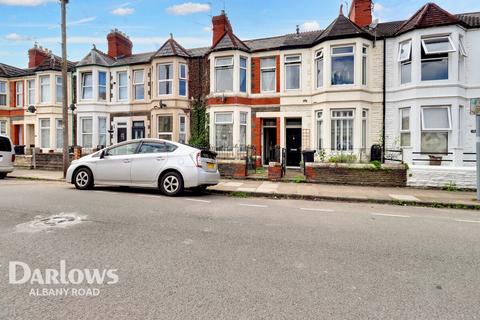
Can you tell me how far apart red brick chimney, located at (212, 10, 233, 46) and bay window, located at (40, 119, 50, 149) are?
13.9m

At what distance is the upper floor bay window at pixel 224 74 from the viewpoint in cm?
1794

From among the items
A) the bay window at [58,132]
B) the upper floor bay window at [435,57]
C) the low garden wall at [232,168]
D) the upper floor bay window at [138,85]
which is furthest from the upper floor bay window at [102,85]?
the upper floor bay window at [435,57]

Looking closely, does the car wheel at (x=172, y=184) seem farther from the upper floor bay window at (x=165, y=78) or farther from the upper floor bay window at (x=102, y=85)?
the upper floor bay window at (x=102, y=85)

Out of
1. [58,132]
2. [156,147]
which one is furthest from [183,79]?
[58,132]

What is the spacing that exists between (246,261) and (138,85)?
62.5ft

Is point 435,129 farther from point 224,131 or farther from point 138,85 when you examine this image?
point 138,85

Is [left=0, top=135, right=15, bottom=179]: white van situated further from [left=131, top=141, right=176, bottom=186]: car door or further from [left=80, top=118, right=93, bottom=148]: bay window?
[left=131, top=141, right=176, bottom=186]: car door

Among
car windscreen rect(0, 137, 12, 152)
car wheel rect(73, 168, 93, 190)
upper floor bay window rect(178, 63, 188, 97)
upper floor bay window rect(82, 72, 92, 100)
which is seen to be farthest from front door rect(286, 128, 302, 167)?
car windscreen rect(0, 137, 12, 152)

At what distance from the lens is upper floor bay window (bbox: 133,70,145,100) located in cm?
2085

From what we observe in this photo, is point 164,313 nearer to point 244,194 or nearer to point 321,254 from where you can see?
point 321,254

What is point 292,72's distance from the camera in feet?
58.3

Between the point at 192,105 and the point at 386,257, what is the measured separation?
54.2 feet

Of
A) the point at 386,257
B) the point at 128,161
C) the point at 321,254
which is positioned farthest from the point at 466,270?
the point at 128,161

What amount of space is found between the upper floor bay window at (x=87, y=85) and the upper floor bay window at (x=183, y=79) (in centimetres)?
671
